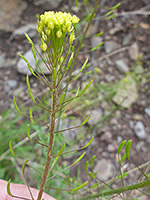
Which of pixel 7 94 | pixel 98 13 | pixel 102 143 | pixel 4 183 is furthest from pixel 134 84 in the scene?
pixel 4 183

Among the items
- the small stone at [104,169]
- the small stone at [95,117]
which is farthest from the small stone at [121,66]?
the small stone at [104,169]

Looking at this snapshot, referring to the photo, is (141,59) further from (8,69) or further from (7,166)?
(7,166)

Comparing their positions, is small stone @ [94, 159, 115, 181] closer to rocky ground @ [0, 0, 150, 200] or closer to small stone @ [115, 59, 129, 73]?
rocky ground @ [0, 0, 150, 200]

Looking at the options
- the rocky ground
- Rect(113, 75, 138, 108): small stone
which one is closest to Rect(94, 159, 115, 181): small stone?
the rocky ground

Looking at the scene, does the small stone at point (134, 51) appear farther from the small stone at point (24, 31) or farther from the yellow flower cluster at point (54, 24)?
the yellow flower cluster at point (54, 24)

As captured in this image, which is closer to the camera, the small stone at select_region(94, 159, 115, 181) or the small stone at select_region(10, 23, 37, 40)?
the small stone at select_region(94, 159, 115, 181)

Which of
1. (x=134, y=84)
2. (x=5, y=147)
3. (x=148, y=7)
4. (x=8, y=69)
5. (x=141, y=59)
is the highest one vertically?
(x=8, y=69)

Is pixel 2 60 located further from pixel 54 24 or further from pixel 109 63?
pixel 54 24
